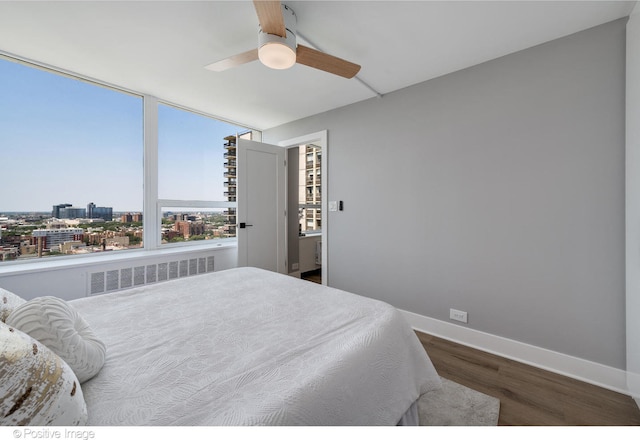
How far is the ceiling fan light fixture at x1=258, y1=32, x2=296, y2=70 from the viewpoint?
1.44 metres

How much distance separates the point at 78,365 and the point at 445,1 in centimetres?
243

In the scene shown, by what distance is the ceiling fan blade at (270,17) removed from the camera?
122 centimetres

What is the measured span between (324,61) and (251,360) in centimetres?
176

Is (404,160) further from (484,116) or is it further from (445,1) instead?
(445,1)

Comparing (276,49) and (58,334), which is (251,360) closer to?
(58,334)

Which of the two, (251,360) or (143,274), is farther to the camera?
(143,274)

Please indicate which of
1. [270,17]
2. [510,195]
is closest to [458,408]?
[510,195]

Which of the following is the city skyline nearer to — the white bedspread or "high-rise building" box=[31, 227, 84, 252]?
"high-rise building" box=[31, 227, 84, 252]

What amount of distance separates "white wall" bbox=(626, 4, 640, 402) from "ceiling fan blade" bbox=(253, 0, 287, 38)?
201 centimetres

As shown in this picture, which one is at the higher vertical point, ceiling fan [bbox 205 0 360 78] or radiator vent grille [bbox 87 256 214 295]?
ceiling fan [bbox 205 0 360 78]

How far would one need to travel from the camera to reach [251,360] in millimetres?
942

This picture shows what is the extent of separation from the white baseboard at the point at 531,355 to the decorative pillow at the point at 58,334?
2.48 m

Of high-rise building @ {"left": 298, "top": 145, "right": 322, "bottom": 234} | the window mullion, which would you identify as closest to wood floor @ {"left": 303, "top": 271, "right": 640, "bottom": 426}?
the window mullion

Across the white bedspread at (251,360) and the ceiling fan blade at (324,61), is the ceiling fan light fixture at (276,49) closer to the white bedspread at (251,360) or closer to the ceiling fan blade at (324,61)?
the ceiling fan blade at (324,61)
